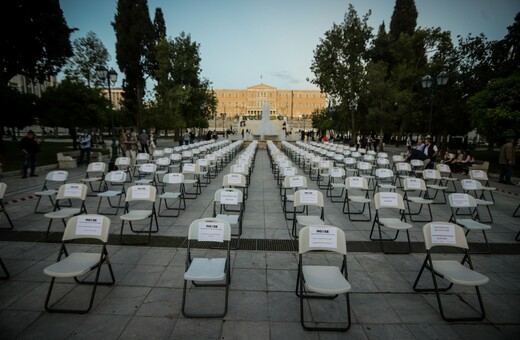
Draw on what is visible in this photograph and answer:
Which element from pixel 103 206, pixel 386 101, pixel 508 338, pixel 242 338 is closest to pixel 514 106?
pixel 386 101

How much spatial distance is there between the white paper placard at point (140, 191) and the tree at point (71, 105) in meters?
14.9

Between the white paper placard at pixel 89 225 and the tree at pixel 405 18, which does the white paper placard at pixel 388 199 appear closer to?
the white paper placard at pixel 89 225

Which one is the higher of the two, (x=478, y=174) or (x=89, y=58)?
(x=89, y=58)

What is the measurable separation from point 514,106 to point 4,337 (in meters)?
19.5

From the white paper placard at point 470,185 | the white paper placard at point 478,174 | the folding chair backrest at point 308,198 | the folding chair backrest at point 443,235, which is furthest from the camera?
the white paper placard at point 478,174

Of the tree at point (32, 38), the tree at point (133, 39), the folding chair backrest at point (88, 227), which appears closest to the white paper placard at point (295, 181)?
the folding chair backrest at point (88, 227)

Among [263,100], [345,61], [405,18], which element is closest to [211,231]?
[345,61]

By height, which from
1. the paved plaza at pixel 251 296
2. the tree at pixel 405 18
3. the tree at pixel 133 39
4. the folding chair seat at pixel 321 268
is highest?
the tree at pixel 405 18

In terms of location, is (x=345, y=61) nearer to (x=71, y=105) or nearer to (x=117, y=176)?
(x=71, y=105)

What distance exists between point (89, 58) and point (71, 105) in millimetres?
18329

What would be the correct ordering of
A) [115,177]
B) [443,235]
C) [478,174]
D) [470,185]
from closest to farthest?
[443,235] → [470,185] → [115,177] → [478,174]

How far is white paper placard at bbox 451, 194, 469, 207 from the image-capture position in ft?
16.0

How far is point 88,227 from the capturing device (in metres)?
3.38

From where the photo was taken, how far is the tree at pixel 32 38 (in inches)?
642
